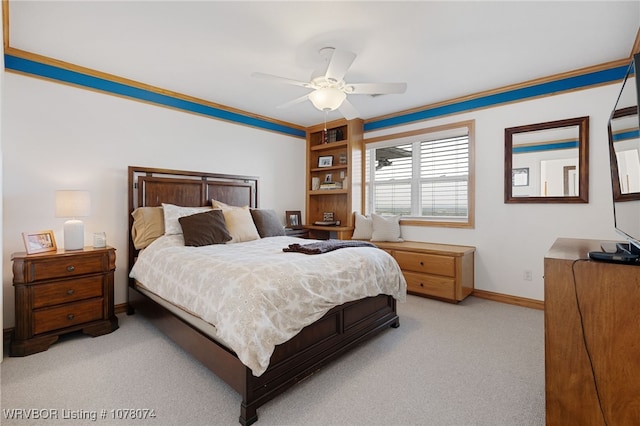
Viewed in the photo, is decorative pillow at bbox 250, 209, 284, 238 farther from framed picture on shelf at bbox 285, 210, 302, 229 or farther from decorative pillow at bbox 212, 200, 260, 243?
framed picture on shelf at bbox 285, 210, 302, 229

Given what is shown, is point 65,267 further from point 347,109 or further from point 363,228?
point 363,228

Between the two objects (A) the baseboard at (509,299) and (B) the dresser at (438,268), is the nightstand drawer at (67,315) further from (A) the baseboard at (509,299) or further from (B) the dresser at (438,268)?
(A) the baseboard at (509,299)

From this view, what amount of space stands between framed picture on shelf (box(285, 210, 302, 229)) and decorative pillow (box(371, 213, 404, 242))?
1229mm

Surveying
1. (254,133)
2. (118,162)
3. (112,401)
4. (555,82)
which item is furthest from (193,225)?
(555,82)

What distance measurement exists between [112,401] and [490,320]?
10.6 feet

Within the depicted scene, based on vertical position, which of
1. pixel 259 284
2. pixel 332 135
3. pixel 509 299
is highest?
pixel 332 135

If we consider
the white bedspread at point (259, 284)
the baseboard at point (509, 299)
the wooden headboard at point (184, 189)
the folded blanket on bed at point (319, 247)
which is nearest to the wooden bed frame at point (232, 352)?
the wooden headboard at point (184, 189)

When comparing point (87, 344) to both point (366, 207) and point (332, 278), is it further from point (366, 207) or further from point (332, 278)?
point (366, 207)

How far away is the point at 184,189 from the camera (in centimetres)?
363

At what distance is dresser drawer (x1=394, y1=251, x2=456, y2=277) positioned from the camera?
3.49 m

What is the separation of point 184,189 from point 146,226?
2.32 ft

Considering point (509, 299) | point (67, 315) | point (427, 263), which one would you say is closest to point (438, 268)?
point (427, 263)

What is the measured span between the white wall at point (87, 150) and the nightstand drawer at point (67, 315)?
513 mm

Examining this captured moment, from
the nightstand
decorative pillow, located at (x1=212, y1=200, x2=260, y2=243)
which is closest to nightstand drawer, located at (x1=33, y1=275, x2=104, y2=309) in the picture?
the nightstand
